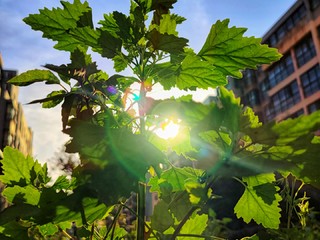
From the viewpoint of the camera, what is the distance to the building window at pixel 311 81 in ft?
94.3

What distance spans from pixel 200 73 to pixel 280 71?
3519cm

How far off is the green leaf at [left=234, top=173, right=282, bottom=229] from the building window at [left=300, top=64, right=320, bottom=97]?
3018 cm

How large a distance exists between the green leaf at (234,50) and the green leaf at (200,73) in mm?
40

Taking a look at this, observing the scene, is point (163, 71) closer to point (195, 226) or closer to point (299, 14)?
point (195, 226)

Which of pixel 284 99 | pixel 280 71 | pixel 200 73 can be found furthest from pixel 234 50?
pixel 280 71

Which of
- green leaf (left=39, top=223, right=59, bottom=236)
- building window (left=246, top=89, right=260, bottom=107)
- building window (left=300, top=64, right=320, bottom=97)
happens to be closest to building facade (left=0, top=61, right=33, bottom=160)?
building window (left=246, top=89, right=260, bottom=107)

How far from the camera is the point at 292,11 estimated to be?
31.8 meters

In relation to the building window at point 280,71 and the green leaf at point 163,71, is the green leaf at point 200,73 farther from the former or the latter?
the building window at point 280,71

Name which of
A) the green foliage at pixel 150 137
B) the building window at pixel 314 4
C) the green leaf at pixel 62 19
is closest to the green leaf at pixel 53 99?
the green foliage at pixel 150 137

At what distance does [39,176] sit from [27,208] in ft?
1.10

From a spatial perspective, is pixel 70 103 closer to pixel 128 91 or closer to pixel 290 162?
pixel 128 91

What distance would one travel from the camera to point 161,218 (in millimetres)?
978

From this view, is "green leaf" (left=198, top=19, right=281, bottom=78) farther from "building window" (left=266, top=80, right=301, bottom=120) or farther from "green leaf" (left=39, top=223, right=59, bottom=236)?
"building window" (left=266, top=80, right=301, bottom=120)

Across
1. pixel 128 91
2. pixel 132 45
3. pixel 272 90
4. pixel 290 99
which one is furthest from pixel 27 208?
pixel 272 90
